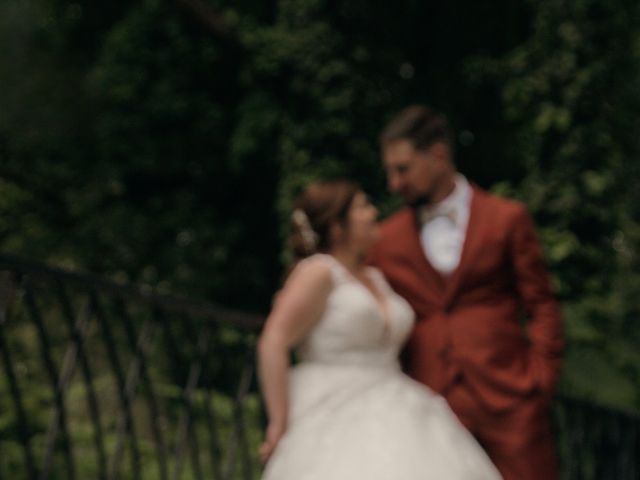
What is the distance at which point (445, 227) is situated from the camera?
12.5 ft

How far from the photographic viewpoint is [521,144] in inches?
306

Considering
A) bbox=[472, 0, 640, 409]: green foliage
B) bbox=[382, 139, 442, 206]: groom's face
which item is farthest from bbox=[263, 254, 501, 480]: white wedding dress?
bbox=[472, 0, 640, 409]: green foliage

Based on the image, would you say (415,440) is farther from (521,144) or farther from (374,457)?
(521,144)

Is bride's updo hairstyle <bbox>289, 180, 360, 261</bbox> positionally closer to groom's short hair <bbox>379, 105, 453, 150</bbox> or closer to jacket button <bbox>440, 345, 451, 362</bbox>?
groom's short hair <bbox>379, 105, 453, 150</bbox>

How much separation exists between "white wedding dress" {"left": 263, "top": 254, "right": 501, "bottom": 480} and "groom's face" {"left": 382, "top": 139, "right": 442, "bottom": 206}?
1.17ft

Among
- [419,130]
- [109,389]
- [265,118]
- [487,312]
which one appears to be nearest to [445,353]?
[487,312]

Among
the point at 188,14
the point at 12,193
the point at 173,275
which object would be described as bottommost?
the point at 173,275

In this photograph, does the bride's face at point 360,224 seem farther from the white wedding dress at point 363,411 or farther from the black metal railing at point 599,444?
the black metal railing at point 599,444

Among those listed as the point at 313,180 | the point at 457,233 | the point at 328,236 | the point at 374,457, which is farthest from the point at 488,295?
the point at 313,180

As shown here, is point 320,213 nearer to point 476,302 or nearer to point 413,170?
point 413,170

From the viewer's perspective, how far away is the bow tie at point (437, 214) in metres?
3.78

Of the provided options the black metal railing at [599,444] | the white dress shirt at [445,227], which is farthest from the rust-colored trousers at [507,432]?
the black metal railing at [599,444]

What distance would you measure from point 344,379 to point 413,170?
30.1 inches

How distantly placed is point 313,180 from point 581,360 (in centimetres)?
302
